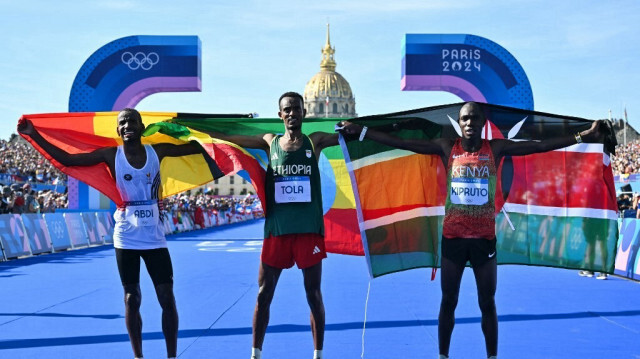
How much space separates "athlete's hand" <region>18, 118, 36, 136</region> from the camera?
5863 millimetres

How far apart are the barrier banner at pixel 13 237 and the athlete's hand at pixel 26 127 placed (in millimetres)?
9932

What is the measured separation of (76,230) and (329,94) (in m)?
169

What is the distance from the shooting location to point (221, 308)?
27.6ft

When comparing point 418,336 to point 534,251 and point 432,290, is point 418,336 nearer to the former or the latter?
point 534,251

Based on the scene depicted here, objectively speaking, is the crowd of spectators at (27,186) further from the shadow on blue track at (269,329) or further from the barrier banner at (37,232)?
the shadow on blue track at (269,329)

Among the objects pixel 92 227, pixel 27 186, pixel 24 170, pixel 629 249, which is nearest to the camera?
pixel 629 249

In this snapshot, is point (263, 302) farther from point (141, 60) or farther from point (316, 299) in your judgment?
point (141, 60)

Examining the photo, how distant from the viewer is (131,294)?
518 centimetres

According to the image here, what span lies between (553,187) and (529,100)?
1383cm

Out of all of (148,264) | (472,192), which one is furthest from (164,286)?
(472,192)

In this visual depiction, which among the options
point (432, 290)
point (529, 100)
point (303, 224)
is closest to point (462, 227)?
point (303, 224)

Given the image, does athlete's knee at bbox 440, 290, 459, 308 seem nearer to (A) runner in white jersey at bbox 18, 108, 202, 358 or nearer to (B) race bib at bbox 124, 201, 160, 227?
(A) runner in white jersey at bbox 18, 108, 202, 358

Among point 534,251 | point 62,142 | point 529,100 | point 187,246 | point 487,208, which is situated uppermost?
point 529,100

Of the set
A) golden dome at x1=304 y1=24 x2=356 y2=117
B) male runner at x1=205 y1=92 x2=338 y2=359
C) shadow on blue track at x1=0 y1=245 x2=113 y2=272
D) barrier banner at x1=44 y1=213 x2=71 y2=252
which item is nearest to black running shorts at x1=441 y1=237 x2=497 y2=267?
male runner at x1=205 y1=92 x2=338 y2=359
